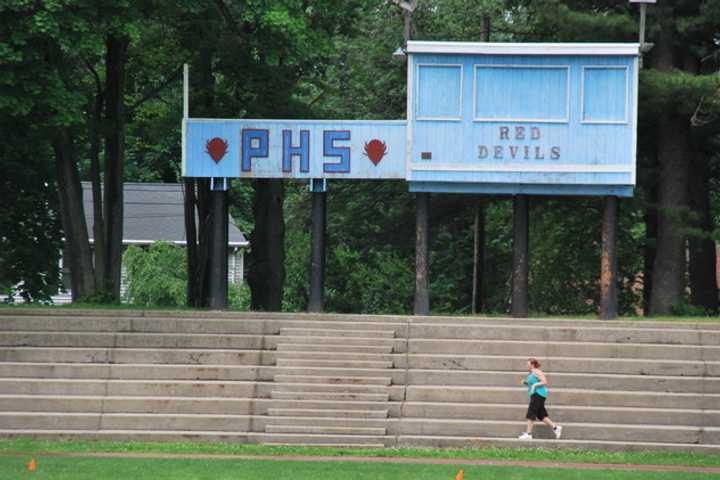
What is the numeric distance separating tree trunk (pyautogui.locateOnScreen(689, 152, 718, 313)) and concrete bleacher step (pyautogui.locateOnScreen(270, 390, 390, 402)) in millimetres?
13185

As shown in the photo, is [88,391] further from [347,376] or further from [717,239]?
[717,239]

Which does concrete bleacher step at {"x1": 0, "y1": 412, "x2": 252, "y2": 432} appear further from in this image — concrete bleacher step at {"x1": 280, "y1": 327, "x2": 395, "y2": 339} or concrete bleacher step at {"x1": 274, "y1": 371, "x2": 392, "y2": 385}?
concrete bleacher step at {"x1": 280, "y1": 327, "x2": 395, "y2": 339}

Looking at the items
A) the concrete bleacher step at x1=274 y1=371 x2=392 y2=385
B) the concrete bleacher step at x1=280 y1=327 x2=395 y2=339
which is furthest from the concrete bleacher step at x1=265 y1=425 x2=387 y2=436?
the concrete bleacher step at x1=280 y1=327 x2=395 y2=339

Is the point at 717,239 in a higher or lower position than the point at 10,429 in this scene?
higher

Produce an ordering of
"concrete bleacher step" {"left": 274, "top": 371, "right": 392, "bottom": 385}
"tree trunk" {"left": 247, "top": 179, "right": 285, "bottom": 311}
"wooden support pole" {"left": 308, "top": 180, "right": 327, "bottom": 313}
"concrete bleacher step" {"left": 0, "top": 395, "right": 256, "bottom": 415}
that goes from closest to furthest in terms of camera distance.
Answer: "concrete bleacher step" {"left": 0, "top": 395, "right": 256, "bottom": 415}, "concrete bleacher step" {"left": 274, "top": 371, "right": 392, "bottom": 385}, "wooden support pole" {"left": 308, "top": 180, "right": 327, "bottom": 313}, "tree trunk" {"left": 247, "top": 179, "right": 285, "bottom": 311}

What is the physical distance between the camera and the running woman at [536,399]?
24125 mm

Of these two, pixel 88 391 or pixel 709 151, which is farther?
pixel 709 151

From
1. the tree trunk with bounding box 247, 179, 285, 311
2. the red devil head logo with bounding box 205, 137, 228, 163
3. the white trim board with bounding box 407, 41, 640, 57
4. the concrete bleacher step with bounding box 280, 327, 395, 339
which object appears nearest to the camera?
the concrete bleacher step with bounding box 280, 327, 395, 339

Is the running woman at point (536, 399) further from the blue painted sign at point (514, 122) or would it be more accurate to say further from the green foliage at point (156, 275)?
the green foliage at point (156, 275)

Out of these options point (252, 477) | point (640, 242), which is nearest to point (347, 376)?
point (252, 477)

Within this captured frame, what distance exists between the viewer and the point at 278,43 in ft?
107

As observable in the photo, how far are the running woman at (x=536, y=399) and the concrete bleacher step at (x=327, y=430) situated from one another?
255 centimetres

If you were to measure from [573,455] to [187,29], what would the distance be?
1770 centimetres

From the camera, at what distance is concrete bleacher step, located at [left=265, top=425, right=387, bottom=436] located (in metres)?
24.6
